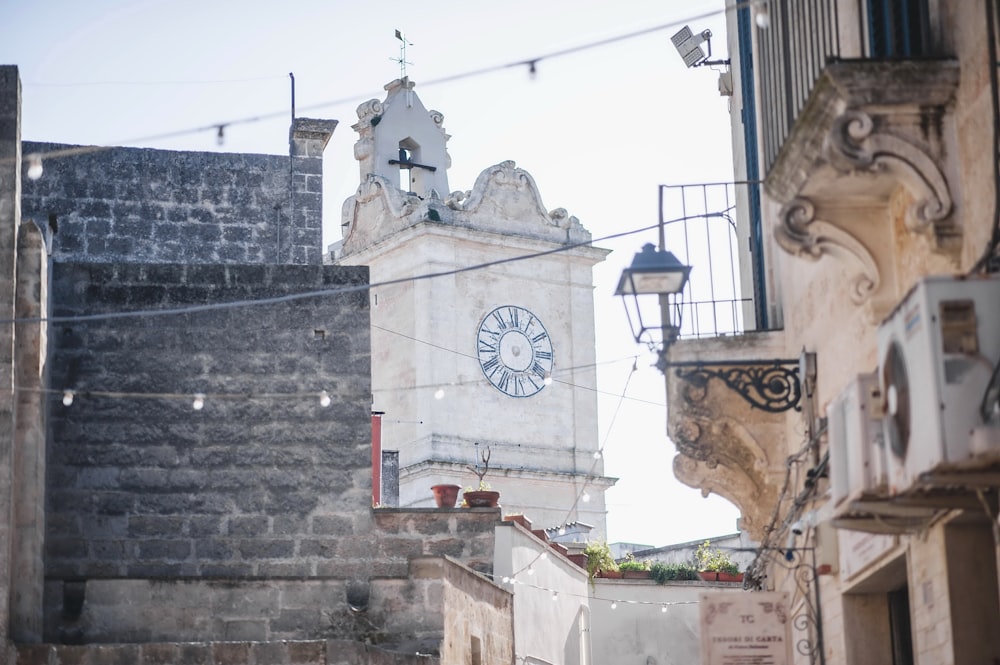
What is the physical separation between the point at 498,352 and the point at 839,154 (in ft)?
137

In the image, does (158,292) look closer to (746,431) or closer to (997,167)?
(746,431)

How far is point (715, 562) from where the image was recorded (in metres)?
28.8

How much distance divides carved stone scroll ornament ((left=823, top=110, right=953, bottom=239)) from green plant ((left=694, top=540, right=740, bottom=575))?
19.7m

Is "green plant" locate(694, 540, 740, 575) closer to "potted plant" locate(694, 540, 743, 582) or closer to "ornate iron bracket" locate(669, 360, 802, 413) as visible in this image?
"potted plant" locate(694, 540, 743, 582)

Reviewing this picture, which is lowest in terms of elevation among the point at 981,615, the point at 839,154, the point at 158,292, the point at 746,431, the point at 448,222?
the point at 981,615

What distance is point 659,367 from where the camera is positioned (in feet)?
37.1

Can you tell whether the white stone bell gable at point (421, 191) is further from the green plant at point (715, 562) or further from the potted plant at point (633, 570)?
the potted plant at point (633, 570)

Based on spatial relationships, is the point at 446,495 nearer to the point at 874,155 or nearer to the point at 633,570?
the point at 633,570

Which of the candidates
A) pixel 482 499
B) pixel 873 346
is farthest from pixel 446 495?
pixel 873 346

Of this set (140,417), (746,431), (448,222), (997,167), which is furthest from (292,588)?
(448,222)

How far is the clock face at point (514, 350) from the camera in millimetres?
49062

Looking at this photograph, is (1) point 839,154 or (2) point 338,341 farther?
(2) point 338,341

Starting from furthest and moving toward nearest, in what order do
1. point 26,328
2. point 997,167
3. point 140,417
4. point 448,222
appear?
1. point 448,222
2. point 140,417
3. point 26,328
4. point 997,167

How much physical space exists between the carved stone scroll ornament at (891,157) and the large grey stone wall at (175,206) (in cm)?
1061
